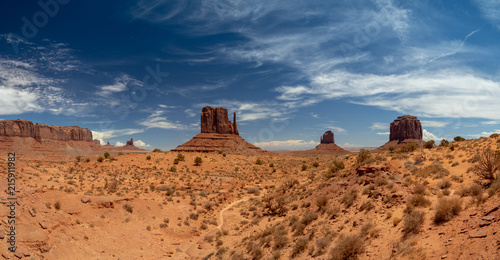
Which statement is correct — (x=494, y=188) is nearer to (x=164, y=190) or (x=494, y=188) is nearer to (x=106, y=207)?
(x=106, y=207)

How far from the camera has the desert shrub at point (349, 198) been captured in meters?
12.8

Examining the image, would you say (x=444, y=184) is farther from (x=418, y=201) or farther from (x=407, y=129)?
(x=407, y=129)

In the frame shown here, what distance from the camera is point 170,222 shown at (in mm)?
19922

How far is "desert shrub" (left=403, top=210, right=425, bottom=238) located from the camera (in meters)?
8.08

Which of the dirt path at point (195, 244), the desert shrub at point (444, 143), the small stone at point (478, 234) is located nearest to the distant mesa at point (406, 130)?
the desert shrub at point (444, 143)

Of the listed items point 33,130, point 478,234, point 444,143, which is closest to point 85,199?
point 478,234

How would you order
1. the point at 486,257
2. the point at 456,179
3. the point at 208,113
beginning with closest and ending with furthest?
the point at 486,257
the point at 456,179
the point at 208,113

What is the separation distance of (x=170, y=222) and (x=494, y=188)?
20.1 meters

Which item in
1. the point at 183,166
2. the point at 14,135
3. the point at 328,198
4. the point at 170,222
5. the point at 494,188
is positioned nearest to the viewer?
the point at 494,188

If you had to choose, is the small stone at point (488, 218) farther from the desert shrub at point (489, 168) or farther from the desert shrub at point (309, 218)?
the desert shrub at point (309, 218)

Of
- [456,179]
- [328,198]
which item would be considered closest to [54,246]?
[328,198]

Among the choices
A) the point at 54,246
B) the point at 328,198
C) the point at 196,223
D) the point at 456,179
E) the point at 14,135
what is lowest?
the point at 196,223

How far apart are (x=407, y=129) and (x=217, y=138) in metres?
123

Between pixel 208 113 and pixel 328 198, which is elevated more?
pixel 208 113
